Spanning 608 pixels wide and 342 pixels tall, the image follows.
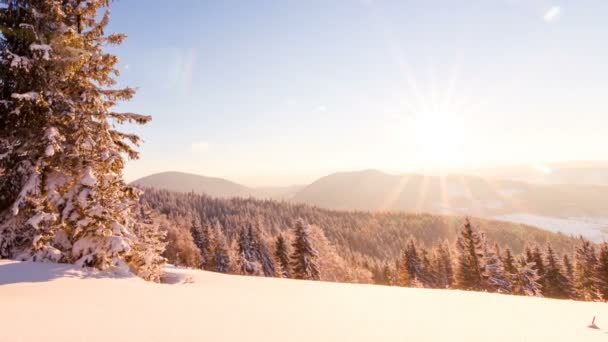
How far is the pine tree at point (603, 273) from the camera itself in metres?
35.3

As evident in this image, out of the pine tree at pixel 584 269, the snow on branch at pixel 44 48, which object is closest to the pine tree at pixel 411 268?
the pine tree at pixel 584 269

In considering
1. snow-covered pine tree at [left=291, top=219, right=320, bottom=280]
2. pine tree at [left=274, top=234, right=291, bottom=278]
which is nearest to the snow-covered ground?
snow-covered pine tree at [left=291, top=219, right=320, bottom=280]

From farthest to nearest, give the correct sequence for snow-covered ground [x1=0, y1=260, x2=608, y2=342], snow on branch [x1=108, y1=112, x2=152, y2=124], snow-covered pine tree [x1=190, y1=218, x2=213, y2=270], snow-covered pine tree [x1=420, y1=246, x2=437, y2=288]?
snow-covered pine tree [x1=190, y1=218, x2=213, y2=270]
snow-covered pine tree [x1=420, y1=246, x2=437, y2=288]
snow on branch [x1=108, y1=112, x2=152, y2=124]
snow-covered ground [x1=0, y1=260, x2=608, y2=342]

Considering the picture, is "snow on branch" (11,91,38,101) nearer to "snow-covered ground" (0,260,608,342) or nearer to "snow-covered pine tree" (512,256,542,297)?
"snow-covered ground" (0,260,608,342)

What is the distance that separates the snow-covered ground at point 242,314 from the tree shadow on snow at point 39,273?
2 centimetres

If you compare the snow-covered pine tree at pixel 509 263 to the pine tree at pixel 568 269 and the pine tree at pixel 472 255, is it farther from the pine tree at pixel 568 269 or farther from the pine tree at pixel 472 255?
the pine tree at pixel 472 255

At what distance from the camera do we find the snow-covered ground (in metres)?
3.73

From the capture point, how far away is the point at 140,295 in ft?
17.9

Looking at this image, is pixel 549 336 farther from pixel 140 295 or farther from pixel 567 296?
pixel 567 296

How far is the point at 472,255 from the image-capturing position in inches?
1422

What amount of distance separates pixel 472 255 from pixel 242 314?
126 feet

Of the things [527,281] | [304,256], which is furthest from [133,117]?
[527,281]

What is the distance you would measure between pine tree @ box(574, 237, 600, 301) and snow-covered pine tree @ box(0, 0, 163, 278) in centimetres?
5239

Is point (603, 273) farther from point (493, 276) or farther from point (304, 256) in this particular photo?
point (304, 256)
